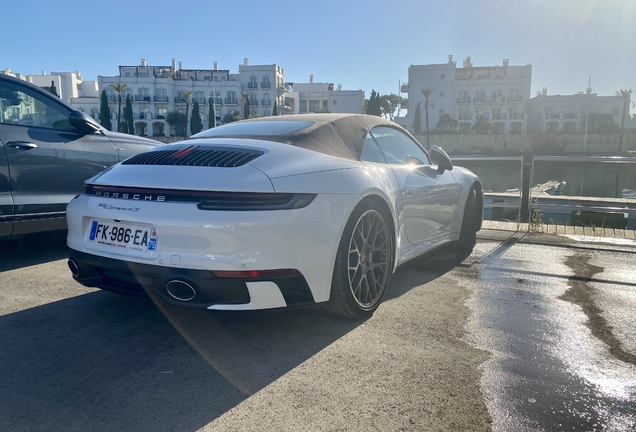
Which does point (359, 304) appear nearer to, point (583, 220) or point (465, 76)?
point (583, 220)

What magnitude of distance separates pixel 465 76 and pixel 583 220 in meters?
81.9

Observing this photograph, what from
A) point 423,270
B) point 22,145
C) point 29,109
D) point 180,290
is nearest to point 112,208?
point 180,290

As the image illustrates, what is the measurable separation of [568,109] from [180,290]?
303ft

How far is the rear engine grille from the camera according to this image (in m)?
2.71

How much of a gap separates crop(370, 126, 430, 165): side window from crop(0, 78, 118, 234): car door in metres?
2.72

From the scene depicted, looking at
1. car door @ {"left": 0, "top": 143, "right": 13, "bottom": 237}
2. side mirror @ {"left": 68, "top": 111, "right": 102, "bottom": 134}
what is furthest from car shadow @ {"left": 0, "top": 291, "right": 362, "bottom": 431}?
side mirror @ {"left": 68, "top": 111, "right": 102, "bottom": 134}

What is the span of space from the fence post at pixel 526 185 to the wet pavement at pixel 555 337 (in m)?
2.28

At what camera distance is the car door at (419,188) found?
12.1 ft

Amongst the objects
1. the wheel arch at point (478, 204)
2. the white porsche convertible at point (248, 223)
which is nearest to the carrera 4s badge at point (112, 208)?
the white porsche convertible at point (248, 223)

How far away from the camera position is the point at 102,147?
491 cm

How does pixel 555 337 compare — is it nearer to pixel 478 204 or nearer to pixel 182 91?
pixel 478 204

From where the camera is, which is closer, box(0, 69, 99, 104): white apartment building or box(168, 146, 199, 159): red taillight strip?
box(168, 146, 199, 159): red taillight strip

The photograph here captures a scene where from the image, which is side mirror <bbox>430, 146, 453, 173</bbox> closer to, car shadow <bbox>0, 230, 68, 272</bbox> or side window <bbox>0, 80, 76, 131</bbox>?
side window <bbox>0, 80, 76, 131</bbox>

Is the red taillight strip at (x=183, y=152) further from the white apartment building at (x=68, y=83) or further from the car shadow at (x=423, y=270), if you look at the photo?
the white apartment building at (x=68, y=83)
